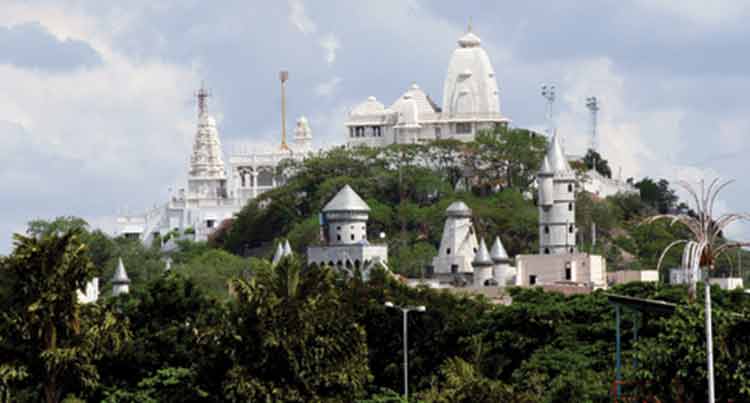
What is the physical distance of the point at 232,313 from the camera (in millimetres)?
72500

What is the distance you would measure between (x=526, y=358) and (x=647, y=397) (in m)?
29.4

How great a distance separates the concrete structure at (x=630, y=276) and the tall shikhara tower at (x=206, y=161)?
53222mm

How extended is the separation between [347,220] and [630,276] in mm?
15844

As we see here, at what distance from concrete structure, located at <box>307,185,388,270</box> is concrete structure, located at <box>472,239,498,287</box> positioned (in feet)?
16.6

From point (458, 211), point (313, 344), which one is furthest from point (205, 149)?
point (313, 344)

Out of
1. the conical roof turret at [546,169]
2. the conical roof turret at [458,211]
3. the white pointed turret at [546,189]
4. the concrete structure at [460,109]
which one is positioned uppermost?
the concrete structure at [460,109]

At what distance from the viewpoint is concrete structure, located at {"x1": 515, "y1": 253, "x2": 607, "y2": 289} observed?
119438mm

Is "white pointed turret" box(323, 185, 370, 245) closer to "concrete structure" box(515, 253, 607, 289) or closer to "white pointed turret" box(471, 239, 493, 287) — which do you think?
"white pointed turret" box(471, 239, 493, 287)

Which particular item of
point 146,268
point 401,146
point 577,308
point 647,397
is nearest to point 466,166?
point 401,146

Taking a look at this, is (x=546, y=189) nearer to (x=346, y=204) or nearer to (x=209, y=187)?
(x=346, y=204)

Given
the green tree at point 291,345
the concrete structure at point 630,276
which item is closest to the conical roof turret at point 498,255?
the concrete structure at point 630,276

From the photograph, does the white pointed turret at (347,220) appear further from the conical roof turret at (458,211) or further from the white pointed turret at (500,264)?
the conical roof turret at (458,211)

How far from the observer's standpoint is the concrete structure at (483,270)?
121 metres

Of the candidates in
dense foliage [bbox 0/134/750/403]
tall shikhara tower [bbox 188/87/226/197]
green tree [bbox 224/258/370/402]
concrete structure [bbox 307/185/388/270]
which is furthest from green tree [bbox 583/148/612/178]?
green tree [bbox 224/258/370/402]
